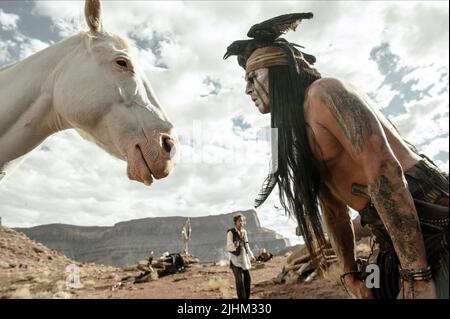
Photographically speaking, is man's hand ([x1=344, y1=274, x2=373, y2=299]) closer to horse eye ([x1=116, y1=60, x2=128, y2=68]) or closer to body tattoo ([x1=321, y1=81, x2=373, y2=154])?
body tattoo ([x1=321, y1=81, x2=373, y2=154])

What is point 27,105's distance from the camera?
2.52 metres

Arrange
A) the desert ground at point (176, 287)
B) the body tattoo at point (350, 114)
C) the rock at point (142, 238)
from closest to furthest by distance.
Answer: the body tattoo at point (350, 114), the desert ground at point (176, 287), the rock at point (142, 238)

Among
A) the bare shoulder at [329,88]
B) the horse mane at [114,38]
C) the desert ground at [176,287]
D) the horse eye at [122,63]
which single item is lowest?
the desert ground at [176,287]

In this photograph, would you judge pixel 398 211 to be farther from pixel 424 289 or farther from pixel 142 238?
pixel 142 238

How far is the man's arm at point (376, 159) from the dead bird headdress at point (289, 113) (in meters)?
0.17

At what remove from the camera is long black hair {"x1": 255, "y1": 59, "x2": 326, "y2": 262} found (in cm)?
180

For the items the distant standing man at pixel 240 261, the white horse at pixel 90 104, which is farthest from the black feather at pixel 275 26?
the distant standing man at pixel 240 261

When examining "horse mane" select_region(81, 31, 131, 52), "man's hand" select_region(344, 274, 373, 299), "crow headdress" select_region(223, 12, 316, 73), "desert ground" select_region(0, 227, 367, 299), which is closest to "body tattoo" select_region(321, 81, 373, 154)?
"crow headdress" select_region(223, 12, 316, 73)

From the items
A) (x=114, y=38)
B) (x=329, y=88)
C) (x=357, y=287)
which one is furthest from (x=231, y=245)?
(x=329, y=88)

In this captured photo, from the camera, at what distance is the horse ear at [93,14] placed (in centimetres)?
268

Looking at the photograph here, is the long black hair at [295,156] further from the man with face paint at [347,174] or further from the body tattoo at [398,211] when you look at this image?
the body tattoo at [398,211]

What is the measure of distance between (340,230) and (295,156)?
543 millimetres
